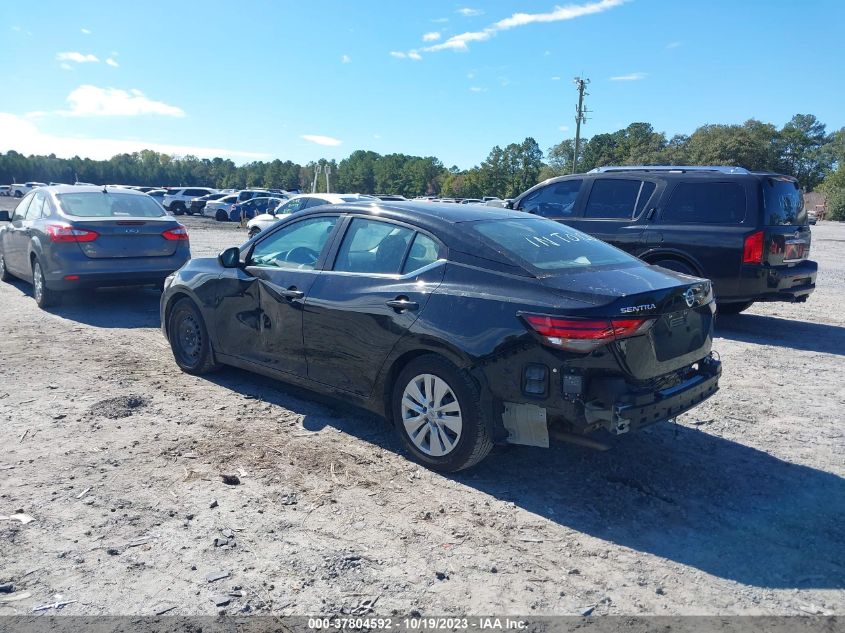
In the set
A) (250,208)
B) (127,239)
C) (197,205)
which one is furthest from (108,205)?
(197,205)

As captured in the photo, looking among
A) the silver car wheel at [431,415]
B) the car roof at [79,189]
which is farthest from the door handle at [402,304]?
the car roof at [79,189]

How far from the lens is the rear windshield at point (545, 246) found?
4.16 m

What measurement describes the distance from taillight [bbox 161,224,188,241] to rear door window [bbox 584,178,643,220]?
575cm

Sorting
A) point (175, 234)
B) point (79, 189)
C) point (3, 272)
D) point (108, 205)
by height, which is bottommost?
point (3, 272)

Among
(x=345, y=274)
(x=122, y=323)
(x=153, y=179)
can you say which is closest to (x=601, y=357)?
(x=345, y=274)

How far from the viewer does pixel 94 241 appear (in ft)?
28.5

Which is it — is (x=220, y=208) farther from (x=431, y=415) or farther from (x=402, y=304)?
(x=431, y=415)

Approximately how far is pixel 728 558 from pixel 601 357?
117 centimetres

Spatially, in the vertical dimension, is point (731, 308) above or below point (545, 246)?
below

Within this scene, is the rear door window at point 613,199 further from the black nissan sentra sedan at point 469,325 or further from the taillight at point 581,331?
the taillight at point 581,331

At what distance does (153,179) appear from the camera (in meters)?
131

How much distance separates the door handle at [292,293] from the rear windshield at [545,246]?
142 centimetres

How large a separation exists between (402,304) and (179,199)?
43.1m

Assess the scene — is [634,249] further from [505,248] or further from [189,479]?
[189,479]
